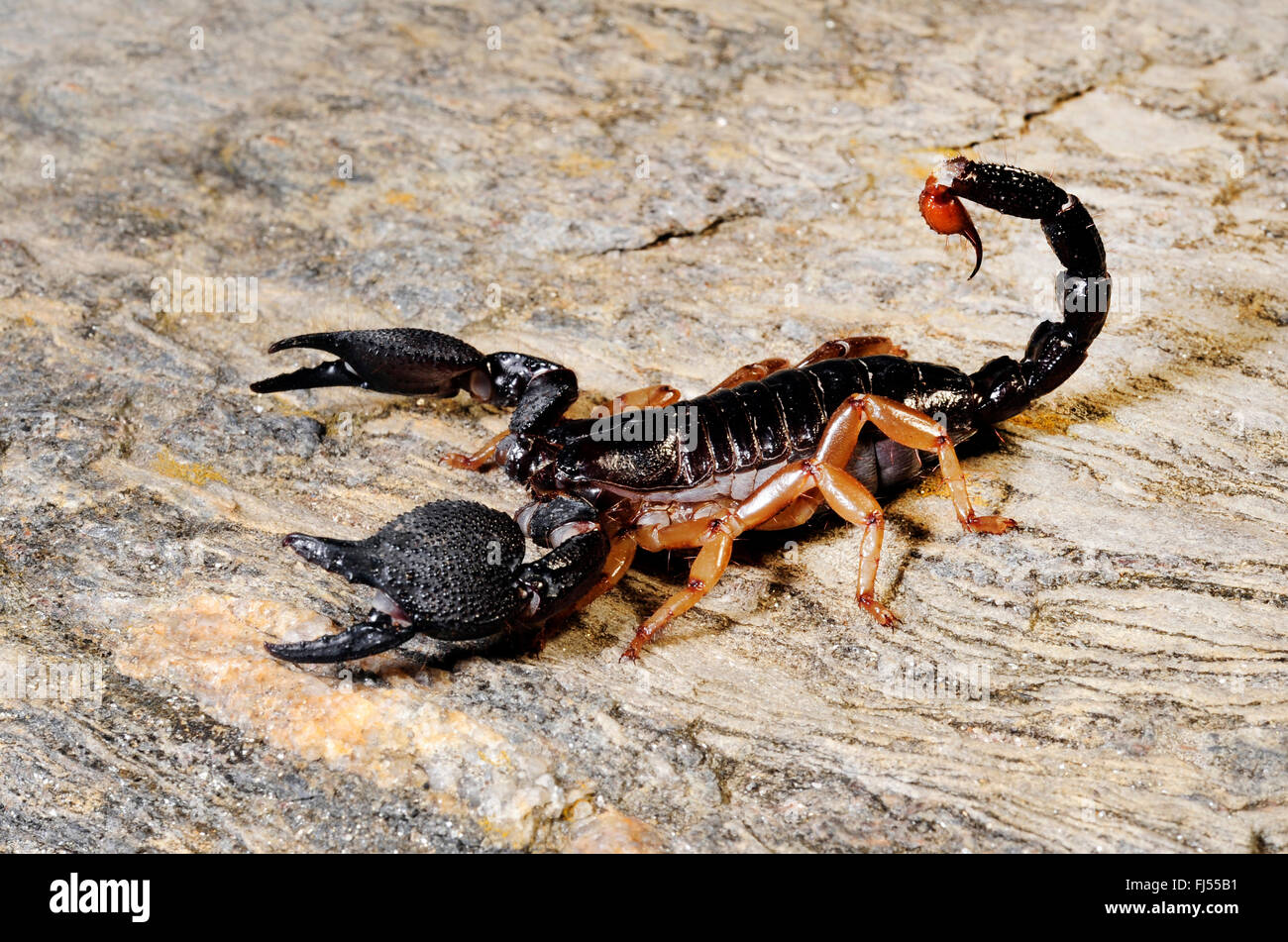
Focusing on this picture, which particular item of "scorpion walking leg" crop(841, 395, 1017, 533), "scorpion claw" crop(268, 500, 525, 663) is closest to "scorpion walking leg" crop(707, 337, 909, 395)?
"scorpion walking leg" crop(841, 395, 1017, 533)

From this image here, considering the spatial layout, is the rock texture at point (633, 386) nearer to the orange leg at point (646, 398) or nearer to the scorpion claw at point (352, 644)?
the scorpion claw at point (352, 644)

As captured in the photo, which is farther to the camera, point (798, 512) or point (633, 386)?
point (633, 386)

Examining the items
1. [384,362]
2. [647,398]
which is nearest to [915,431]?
[647,398]

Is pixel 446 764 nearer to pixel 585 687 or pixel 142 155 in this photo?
pixel 585 687

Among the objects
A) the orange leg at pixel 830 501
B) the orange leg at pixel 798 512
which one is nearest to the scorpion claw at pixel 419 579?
the orange leg at pixel 830 501

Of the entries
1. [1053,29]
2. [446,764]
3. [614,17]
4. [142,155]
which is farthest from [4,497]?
[1053,29]

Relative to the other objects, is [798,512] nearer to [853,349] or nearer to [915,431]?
[915,431]
